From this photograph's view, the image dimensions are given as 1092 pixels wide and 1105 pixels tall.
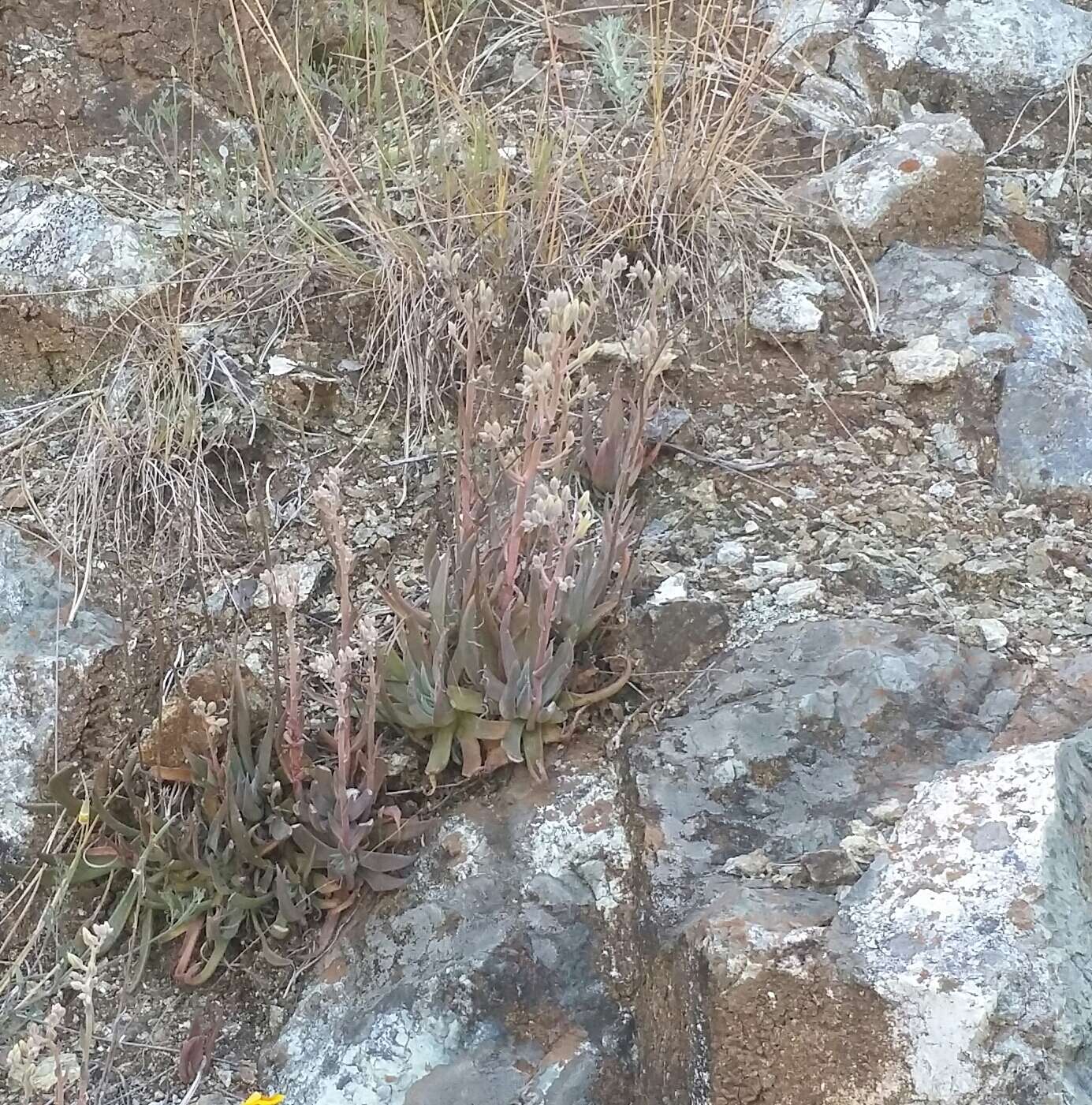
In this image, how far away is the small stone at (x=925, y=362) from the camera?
8.86 feet

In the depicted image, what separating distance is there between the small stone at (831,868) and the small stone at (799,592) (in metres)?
0.58

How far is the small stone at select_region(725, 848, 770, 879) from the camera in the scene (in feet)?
6.05

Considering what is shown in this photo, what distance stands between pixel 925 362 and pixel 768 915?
4.92 ft

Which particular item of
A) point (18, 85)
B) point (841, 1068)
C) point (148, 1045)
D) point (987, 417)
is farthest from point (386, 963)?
point (18, 85)

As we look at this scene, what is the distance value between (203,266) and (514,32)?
1.21m

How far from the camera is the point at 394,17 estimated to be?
11.5 ft

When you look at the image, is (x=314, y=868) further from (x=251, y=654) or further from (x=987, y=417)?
(x=987, y=417)

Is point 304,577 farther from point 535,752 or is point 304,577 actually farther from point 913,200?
point 913,200

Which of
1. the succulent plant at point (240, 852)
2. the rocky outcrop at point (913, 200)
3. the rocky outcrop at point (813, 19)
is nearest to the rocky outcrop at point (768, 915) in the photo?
the succulent plant at point (240, 852)

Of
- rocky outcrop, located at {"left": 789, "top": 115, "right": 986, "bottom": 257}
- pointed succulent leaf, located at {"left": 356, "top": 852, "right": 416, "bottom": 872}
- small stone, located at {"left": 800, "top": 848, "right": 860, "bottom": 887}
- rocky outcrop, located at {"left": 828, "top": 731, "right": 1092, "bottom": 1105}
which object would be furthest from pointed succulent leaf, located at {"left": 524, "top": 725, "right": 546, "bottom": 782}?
rocky outcrop, located at {"left": 789, "top": 115, "right": 986, "bottom": 257}

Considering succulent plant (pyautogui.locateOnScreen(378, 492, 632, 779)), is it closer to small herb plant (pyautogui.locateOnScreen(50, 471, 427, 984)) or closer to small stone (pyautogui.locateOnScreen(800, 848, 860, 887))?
small herb plant (pyautogui.locateOnScreen(50, 471, 427, 984))

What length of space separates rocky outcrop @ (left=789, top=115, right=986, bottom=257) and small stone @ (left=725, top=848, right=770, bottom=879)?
175 centimetres

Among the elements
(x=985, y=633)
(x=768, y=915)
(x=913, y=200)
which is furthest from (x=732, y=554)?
(x=913, y=200)

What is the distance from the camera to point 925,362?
8.95 ft
